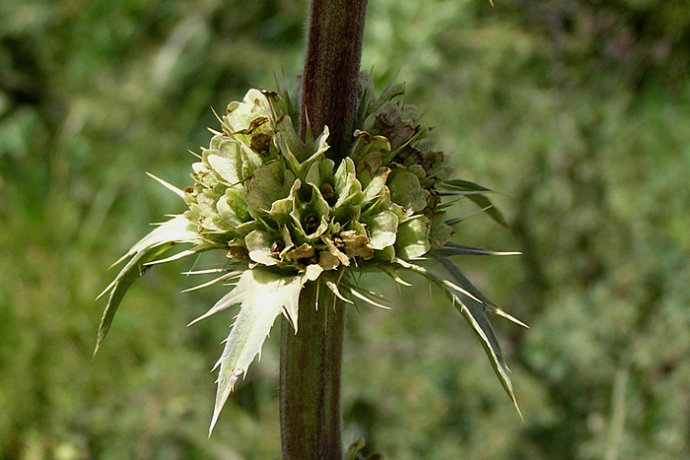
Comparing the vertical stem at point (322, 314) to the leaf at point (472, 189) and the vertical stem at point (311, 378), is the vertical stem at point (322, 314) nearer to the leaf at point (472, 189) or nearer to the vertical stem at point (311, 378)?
the vertical stem at point (311, 378)

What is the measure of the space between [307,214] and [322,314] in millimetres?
184

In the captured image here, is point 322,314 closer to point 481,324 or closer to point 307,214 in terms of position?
point 307,214

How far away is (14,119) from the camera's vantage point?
4746mm

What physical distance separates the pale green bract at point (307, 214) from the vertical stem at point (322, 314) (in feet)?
0.14

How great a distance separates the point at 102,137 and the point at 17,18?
0.96 m

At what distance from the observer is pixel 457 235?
385 cm

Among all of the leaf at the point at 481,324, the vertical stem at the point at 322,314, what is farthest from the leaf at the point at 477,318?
the vertical stem at the point at 322,314

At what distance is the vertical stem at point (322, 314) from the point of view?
49.6 inches

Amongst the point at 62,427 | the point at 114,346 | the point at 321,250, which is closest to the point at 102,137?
the point at 114,346

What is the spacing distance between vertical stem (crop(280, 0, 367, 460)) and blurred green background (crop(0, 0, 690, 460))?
0.91 meters

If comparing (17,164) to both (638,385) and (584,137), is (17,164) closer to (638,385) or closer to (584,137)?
(584,137)

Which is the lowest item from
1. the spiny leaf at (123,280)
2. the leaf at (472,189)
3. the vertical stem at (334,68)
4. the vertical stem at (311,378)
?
the vertical stem at (311,378)

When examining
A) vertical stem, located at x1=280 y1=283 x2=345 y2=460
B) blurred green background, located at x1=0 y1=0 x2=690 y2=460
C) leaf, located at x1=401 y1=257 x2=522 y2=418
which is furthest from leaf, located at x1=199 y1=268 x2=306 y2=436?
blurred green background, located at x1=0 y1=0 x2=690 y2=460

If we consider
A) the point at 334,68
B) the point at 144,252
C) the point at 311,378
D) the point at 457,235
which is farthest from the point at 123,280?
the point at 457,235
